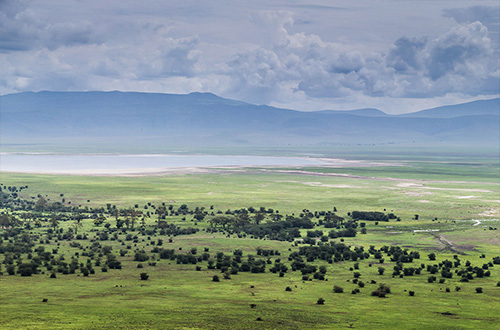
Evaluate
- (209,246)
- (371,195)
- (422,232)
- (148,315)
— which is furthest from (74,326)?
(371,195)

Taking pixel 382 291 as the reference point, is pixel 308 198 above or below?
above

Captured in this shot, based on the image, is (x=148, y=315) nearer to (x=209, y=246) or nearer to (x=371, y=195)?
(x=209, y=246)

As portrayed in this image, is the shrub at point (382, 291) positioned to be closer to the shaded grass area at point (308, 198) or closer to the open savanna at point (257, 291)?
the open savanna at point (257, 291)

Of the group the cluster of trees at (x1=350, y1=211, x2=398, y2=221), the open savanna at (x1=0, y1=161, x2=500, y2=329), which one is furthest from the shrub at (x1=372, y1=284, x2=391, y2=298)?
the cluster of trees at (x1=350, y1=211, x2=398, y2=221)

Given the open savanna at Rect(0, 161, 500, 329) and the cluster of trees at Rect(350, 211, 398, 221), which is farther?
the cluster of trees at Rect(350, 211, 398, 221)

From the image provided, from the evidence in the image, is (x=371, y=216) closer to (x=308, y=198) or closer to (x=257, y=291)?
(x=308, y=198)

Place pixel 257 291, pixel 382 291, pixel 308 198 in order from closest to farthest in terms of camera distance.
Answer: pixel 382 291 → pixel 257 291 → pixel 308 198

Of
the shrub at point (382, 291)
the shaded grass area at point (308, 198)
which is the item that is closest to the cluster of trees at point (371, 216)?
the shaded grass area at point (308, 198)

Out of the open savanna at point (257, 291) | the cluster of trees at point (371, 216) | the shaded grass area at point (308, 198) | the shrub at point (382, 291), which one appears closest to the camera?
the open savanna at point (257, 291)

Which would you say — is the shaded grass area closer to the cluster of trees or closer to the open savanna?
the cluster of trees

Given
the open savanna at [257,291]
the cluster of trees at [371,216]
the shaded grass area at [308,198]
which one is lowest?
the open savanna at [257,291]

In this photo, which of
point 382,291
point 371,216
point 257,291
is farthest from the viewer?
point 371,216

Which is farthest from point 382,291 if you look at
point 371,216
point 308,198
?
point 308,198
